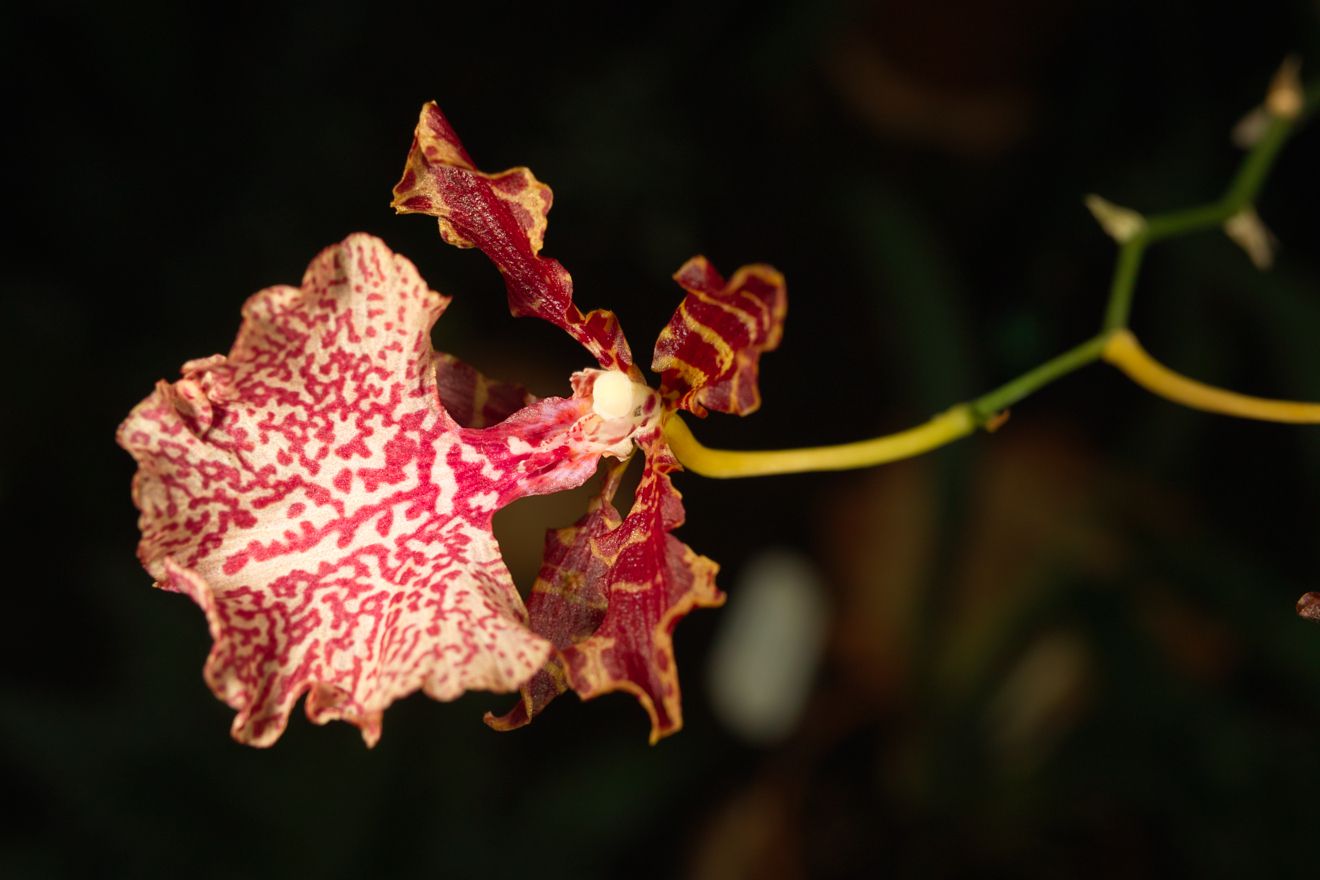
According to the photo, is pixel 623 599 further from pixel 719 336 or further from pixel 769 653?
pixel 769 653

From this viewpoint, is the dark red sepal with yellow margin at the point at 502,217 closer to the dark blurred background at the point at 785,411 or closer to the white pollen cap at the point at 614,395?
the white pollen cap at the point at 614,395

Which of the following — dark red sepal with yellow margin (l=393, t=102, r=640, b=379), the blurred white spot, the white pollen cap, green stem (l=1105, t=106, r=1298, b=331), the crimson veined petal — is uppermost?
green stem (l=1105, t=106, r=1298, b=331)

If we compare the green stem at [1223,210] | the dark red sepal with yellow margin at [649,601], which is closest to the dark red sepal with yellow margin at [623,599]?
the dark red sepal with yellow margin at [649,601]

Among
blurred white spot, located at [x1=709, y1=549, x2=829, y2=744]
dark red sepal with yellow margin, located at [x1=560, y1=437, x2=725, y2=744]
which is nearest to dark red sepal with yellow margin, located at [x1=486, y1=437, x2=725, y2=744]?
dark red sepal with yellow margin, located at [x1=560, y1=437, x2=725, y2=744]

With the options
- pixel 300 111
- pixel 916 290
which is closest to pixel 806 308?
pixel 916 290

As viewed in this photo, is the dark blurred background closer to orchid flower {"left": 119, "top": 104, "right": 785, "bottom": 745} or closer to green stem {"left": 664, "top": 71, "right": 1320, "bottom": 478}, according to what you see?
green stem {"left": 664, "top": 71, "right": 1320, "bottom": 478}

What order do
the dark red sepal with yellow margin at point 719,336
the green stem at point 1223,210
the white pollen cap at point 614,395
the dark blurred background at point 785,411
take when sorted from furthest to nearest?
the dark blurred background at point 785,411 → the green stem at point 1223,210 → the white pollen cap at point 614,395 → the dark red sepal with yellow margin at point 719,336
